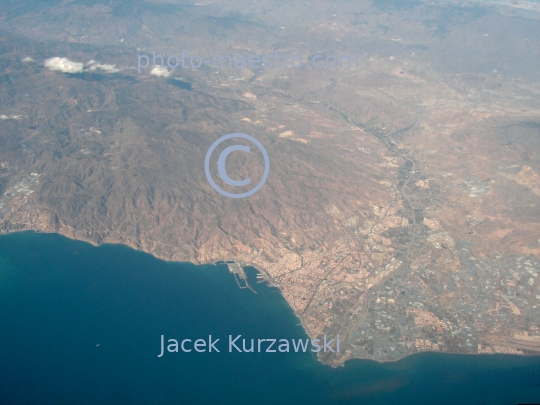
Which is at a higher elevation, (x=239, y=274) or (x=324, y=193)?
(x=324, y=193)

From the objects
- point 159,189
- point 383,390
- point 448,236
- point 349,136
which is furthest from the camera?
point 349,136

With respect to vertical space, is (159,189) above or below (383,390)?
above

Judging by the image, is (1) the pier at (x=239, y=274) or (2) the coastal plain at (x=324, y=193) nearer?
(2) the coastal plain at (x=324, y=193)

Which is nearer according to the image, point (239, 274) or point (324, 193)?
point (239, 274)

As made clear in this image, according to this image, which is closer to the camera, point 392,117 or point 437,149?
point 437,149

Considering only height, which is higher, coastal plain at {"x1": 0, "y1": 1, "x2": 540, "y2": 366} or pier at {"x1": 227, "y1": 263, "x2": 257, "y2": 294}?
coastal plain at {"x1": 0, "y1": 1, "x2": 540, "y2": 366}

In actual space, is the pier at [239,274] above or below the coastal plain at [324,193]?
below

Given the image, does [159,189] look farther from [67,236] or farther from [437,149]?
[437,149]

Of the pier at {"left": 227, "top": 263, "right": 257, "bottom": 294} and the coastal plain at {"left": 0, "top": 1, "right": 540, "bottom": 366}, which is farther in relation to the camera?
the pier at {"left": 227, "top": 263, "right": 257, "bottom": 294}

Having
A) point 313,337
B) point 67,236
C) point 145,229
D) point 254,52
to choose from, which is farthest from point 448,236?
point 254,52

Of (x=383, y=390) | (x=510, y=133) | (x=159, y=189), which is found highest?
(x=510, y=133)

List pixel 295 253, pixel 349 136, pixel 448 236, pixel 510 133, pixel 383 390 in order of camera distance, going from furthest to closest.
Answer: pixel 349 136 < pixel 510 133 < pixel 448 236 < pixel 295 253 < pixel 383 390
